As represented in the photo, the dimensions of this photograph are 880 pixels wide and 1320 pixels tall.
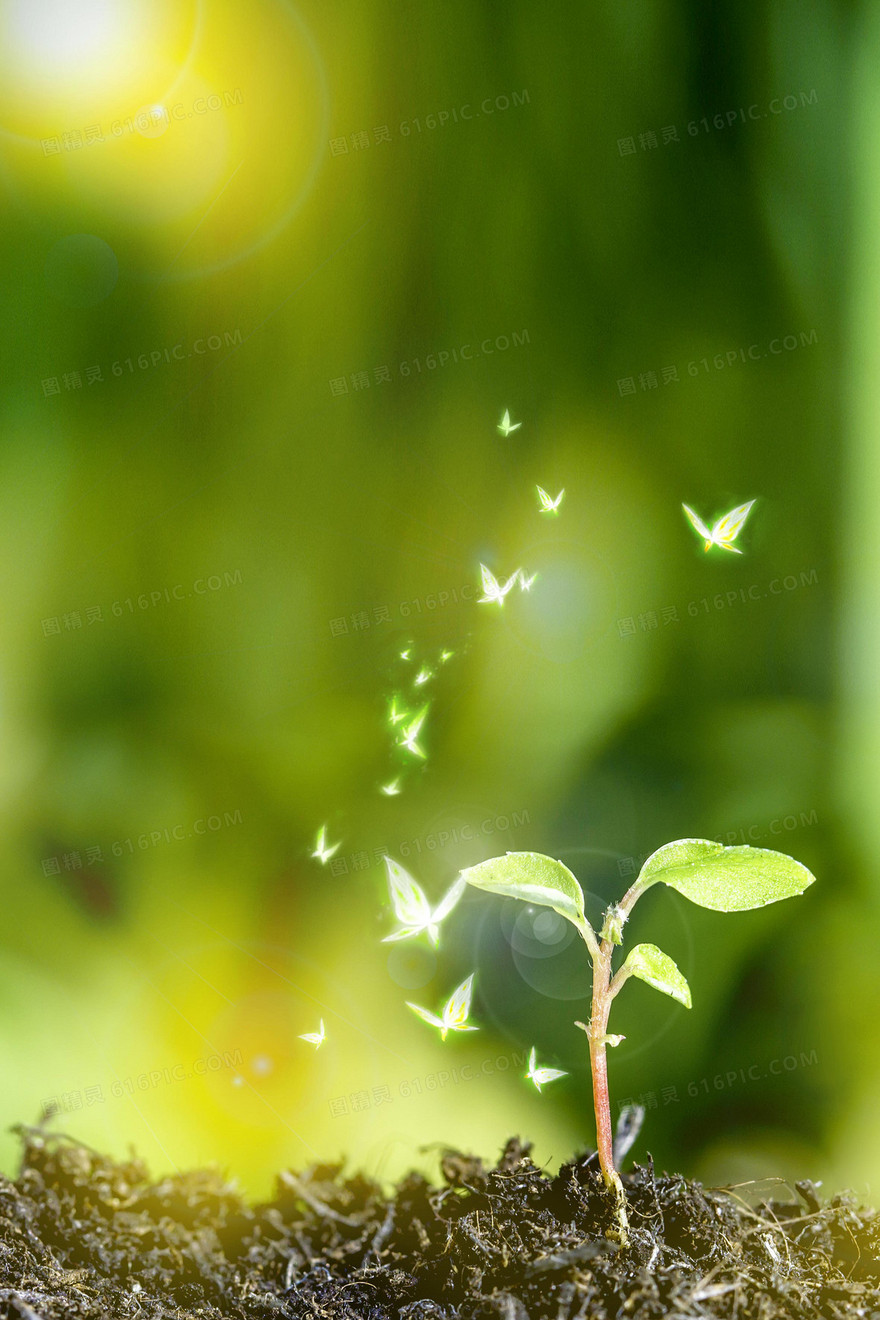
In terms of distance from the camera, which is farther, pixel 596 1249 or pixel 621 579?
pixel 621 579

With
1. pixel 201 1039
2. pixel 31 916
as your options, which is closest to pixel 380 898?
pixel 201 1039

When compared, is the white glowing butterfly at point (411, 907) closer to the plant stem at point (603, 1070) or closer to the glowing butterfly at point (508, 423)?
the plant stem at point (603, 1070)

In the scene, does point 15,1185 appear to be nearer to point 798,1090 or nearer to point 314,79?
point 798,1090

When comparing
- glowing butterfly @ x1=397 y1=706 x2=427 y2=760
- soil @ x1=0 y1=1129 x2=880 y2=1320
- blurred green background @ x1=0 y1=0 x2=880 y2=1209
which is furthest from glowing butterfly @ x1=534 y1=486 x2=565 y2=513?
soil @ x1=0 y1=1129 x2=880 y2=1320

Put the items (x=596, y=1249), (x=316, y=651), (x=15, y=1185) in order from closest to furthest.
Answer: (x=596, y=1249) < (x=15, y=1185) < (x=316, y=651)

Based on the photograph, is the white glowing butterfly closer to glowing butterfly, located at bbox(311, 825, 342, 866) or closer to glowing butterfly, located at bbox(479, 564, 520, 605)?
glowing butterfly, located at bbox(311, 825, 342, 866)

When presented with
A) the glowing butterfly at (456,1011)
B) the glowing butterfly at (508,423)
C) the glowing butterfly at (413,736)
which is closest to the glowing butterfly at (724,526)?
the glowing butterfly at (508,423)

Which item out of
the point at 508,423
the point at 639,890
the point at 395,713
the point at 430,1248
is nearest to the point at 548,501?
the point at 508,423
